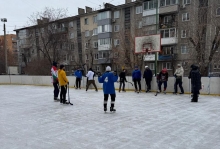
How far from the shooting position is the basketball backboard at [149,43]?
12.7 meters

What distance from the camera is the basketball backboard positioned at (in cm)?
1271

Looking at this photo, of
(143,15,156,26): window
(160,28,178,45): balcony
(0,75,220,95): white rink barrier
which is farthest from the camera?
(143,15,156,26): window

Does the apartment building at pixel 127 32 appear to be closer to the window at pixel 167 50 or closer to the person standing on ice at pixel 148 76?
the window at pixel 167 50

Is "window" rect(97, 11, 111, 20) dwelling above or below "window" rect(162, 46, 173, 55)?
above

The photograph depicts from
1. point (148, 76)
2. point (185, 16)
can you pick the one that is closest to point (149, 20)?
point (185, 16)

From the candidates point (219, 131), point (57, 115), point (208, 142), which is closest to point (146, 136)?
point (208, 142)

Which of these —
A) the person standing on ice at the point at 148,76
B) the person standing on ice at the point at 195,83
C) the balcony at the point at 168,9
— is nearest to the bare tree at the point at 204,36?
the person standing on ice at the point at 148,76

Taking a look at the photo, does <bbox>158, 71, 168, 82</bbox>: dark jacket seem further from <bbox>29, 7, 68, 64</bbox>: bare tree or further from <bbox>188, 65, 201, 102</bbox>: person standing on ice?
<bbox>29, 7, 68, 64</bbox>: bare tree

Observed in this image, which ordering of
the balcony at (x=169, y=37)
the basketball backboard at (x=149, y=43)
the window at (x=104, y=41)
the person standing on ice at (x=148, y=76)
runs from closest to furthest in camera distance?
the person standing on ice at (x=148, y=76) < the basketball backboard at (x=149, y=43) < the balcony at (x=169, y=37) < the window at (x=104, y=41)

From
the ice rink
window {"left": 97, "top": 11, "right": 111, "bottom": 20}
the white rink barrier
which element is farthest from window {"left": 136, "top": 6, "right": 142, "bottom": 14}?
the ice rink

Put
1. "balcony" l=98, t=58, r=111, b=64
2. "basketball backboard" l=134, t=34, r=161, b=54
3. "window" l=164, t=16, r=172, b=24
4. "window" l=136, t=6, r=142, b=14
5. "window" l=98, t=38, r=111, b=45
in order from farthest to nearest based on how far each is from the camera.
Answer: "window" l=98, t=38, r=111, b=45 < "balcony" l=98, t=58, r=111, b=64 < "window" l=136, t=6, r=142, b=14 < "window" l=164, t=16, r=172, b=24 < "basketball backboard" l=134, t=34, r=161, b=54

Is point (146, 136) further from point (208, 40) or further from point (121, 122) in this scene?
point (208, 40)

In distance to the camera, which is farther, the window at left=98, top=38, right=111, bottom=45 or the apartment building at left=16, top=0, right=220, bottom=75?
the window at left=98, top=38, right=111, bottom=45

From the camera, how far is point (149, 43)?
13062 millimetres
